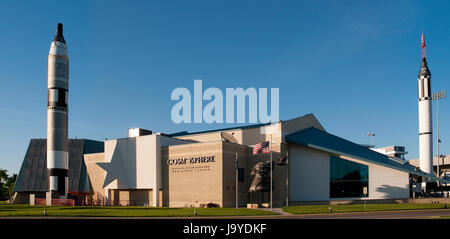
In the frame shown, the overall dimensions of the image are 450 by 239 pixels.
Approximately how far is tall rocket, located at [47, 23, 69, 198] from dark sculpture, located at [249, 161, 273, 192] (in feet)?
106

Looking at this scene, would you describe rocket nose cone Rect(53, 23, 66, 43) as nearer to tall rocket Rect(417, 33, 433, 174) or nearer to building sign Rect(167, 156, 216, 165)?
building sign Rect(167, 156, 216, 165)

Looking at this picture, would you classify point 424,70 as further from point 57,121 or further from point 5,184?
point 5,184

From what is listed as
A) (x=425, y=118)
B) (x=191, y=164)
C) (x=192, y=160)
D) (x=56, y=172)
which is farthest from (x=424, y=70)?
(x=56, y=172)

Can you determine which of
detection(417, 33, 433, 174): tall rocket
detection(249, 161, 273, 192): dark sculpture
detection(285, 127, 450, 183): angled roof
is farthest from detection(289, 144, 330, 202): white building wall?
detection(417, 33, 433, 174): tall rocket

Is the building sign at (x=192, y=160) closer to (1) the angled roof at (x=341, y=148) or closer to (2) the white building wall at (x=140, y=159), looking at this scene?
(2) the white building wall at (x=140, y=159)

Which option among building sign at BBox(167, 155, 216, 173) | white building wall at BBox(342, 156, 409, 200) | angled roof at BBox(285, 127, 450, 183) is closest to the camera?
white building wall at BBox(342, 156, 409, 200)

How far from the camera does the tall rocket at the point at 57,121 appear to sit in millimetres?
66500

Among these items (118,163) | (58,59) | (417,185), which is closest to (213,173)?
(118,163)

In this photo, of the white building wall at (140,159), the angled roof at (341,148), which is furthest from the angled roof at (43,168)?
the angled roof at (341,148)

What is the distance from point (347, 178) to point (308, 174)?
6176 millimetres

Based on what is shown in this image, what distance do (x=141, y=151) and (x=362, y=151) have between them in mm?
36836

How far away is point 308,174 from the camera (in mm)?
65125

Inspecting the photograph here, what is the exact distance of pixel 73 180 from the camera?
82.4 m

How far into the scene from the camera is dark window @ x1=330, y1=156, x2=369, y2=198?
62.0 m
